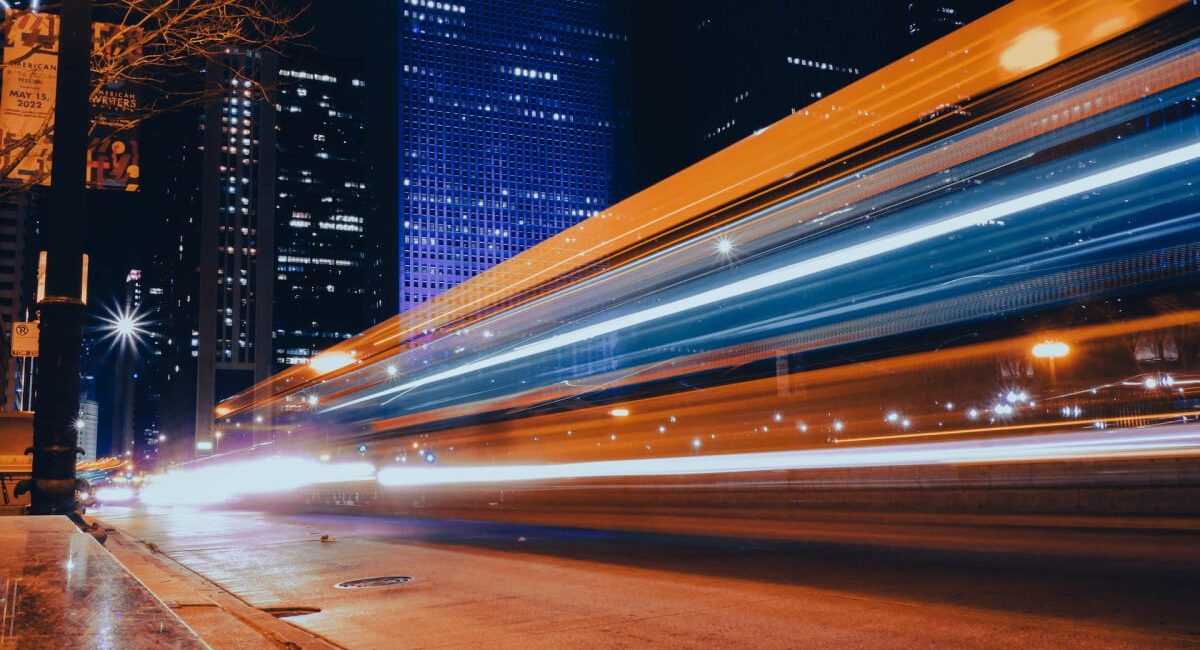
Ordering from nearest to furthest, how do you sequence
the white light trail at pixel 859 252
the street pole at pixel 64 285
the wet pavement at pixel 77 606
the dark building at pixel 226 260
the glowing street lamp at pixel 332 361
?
the wet pavement at pixel 77 606, the street pole at pixel 64 285, the white light trail at pixel 859 252, the glowing street lamp at pixel 332 361, the dark building at pixel 226 260

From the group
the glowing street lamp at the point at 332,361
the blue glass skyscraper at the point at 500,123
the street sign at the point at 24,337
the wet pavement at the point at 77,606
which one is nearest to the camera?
the wet pavement at the point at 77,606

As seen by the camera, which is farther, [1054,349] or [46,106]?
[1054,349]

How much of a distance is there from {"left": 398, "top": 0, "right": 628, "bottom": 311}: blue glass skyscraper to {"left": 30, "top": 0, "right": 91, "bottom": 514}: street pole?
12270 cm

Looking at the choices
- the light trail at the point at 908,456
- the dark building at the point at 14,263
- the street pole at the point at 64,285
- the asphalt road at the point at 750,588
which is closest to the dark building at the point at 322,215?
the dark building at the point at 14,263

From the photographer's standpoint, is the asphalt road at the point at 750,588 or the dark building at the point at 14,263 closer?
the asphalt road at the point at 750,588

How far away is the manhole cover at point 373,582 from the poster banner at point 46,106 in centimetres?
549

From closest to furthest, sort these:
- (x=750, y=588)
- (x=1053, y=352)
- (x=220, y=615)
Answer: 1. (x=220, y=615)
2. (x=750, y=588)
3. (x=1053, y=352)

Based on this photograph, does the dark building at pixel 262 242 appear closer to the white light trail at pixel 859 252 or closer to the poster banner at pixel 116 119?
the white light trail at pixel 859 252

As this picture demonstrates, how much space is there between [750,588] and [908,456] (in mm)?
4983

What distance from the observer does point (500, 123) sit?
13662cm

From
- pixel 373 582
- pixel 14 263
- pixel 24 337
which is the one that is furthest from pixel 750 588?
pixel 14 263

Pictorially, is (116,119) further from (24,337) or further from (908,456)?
(908,456)

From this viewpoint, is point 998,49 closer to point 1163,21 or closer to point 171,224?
point 1163,21

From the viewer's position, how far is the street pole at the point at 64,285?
8188mm
